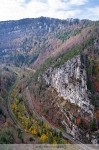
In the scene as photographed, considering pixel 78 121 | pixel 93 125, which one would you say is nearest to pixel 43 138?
pixel 78 121

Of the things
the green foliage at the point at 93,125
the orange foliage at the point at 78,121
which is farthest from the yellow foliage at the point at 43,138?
the green foliage at the point at 93,125

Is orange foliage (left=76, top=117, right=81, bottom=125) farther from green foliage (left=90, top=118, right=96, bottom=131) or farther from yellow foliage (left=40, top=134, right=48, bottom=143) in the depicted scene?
yellow foliage (left=40, top=134, right=48, bottom=143)

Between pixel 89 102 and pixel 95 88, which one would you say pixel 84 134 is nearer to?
pixel 89 102

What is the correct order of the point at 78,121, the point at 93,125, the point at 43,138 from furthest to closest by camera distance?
the point at 78,121 → the point at 93,125 → the point at 43,138

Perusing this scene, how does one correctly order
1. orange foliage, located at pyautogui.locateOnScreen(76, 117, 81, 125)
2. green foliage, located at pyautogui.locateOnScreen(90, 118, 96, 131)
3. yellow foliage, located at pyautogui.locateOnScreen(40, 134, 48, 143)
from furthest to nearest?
orange foliage, located at pyautogui.locateOnScreen(76, 117, 81, 125) → green foliage, located at pyautogui.locateOnScreen(90, 118, 96, 131) → yellow foliage, located at pyautogui.locateOnScreen(40, 134, 48, 143)

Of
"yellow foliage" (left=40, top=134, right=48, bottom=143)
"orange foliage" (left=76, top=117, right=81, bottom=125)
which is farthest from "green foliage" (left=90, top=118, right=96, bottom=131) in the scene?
"yellow foliage" (left=40, top=134, right=48, bottom=143)

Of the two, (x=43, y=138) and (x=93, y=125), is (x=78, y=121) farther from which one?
(x=43, y=138)

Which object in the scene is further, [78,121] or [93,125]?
[78,121]

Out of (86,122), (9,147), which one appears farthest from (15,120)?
(9,147)

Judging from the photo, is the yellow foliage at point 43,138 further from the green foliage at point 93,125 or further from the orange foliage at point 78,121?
the green foliage at point 93,125

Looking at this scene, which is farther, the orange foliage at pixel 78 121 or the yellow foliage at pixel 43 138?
the orange foliage at pixel 78 121

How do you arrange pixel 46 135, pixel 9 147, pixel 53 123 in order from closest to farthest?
pixel 9 147
pixel 46 135
pixel 53 123
